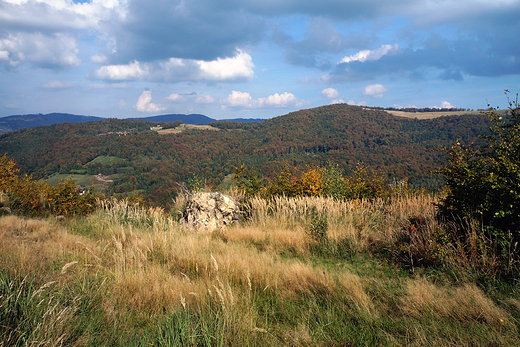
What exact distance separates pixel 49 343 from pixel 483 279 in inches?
190

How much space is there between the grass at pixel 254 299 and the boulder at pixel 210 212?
179 cm

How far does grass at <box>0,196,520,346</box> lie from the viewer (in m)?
2.16

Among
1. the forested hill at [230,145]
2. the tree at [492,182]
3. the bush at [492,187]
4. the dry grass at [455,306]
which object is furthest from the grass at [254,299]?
the forested hill at [230,145]

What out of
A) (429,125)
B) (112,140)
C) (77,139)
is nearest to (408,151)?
(429,125)

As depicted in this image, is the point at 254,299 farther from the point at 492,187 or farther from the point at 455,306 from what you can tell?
the point at 492,187

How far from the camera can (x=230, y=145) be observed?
12988 cm

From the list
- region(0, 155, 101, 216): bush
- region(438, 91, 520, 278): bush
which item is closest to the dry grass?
region(438, 91, 520, 278): bush

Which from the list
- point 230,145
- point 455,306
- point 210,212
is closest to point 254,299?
point 455,306

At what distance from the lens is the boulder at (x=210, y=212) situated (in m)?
7.15

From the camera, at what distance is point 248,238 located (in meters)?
6.00

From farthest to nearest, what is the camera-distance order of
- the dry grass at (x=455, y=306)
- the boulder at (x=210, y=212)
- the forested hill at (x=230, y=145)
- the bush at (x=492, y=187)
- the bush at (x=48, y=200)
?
1. the forested hill at (x=230, y=145)
2. the bush at (x=48, y=200)
3. the boulder at (x=210, y=212)
4. the bush at (x=492, y=187)
5. the dry grass at (x=455, y=306)

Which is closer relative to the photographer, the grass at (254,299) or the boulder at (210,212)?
the grass at (254,299)

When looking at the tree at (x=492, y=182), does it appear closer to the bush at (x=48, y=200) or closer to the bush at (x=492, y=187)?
the bush at (x=492, y=187)

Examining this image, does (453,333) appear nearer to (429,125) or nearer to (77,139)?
(77,139)
